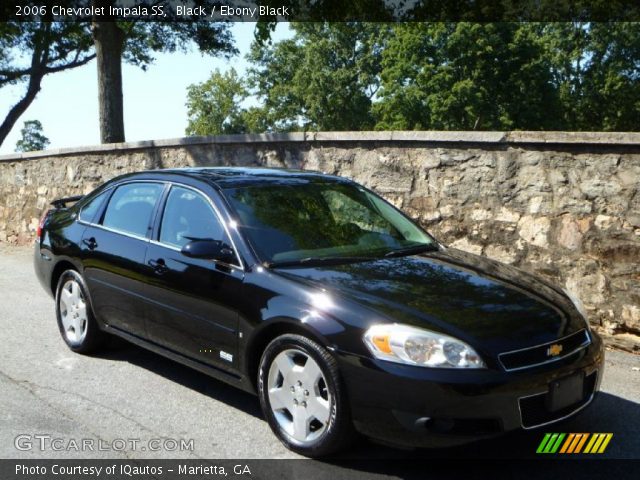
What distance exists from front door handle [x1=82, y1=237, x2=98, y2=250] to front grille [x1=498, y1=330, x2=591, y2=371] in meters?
3.38

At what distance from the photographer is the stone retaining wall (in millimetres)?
6477

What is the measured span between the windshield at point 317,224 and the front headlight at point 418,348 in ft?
3.04

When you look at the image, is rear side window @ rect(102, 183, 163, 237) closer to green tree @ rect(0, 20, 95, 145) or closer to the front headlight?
the front headlight

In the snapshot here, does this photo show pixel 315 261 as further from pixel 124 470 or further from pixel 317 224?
pixel 124 470

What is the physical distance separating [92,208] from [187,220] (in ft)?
4.80

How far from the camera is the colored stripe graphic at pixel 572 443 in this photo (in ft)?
13.0

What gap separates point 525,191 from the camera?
7066mm

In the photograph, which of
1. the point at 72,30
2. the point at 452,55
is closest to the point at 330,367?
the point at 72,30

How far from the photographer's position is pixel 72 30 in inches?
819

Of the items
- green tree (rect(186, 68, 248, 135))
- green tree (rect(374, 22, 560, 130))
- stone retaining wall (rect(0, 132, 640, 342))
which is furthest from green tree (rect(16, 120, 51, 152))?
stone retaining wall (rect(0, 132, 640, 342))

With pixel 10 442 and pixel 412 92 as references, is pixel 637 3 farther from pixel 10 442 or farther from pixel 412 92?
pixel 412 92

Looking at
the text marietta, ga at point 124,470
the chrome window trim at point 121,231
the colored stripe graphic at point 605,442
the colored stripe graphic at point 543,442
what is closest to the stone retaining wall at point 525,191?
the colored stripe graphic at point 605,442

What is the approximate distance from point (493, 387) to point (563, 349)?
58 cm

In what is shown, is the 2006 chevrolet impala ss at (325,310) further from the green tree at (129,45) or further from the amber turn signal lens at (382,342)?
the green tree at (129,45)
